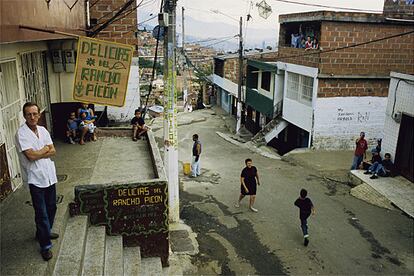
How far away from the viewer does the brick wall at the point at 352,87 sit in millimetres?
16859

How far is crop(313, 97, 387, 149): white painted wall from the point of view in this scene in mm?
17219

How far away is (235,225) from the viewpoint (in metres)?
9.57

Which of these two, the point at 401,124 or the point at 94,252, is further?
the point at 401,124

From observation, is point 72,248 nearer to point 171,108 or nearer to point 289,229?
point 171,108

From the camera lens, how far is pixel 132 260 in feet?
20.4

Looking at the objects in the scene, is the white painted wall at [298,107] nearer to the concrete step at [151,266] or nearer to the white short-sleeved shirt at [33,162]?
the concrete step at [151,266]

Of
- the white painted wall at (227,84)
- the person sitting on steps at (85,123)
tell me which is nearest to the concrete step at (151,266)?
the person sitting on steps at (85,123)

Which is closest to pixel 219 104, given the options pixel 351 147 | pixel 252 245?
pixel 351 147

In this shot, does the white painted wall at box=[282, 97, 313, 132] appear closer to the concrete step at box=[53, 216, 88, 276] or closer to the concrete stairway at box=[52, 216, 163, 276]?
the concrete stairway at box=[52, 216, 163, 276]

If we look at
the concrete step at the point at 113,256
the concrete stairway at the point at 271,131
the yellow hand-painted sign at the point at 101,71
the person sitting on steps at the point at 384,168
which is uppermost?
the yellow hand-painted sign at the point at 101,71

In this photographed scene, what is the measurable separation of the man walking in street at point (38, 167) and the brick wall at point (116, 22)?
7.95 meters

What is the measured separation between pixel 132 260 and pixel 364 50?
1493cm

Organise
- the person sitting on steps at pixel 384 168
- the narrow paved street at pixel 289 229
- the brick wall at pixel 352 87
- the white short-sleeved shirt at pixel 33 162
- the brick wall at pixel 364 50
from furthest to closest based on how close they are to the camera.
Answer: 1. the brick wall at pixel 352 87
2. the brick wall at pixel 364 50
3. the person sitting on steps at pixel 384 168
4. the narrow paved street at pixel 289 229
5. the white short-sleeved shirt at pixel 33 162

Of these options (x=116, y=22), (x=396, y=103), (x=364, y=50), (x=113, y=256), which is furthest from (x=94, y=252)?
(x=364, y=50)
